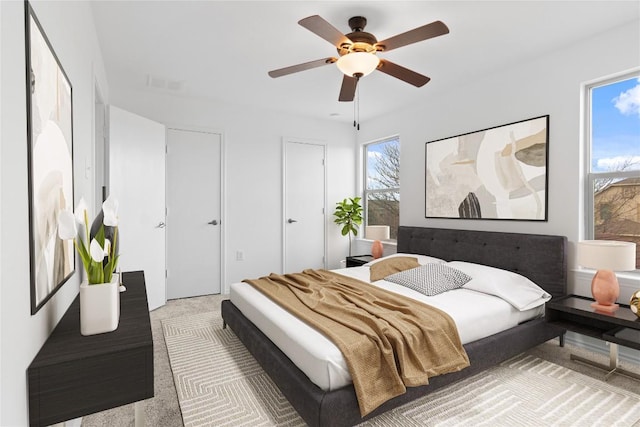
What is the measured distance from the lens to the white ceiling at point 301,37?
2316 millimetres

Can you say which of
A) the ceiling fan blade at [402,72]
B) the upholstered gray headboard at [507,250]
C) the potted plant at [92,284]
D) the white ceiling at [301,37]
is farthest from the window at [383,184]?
the potted plant at [92,284]

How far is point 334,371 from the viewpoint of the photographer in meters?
1.66

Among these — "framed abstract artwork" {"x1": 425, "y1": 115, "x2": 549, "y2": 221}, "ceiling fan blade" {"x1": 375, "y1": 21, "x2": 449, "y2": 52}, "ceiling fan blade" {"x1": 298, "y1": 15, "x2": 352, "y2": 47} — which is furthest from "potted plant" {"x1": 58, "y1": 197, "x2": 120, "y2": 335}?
"framed abstract artwork" {"x1": 425, "y1": 115, "x2": 549, "y2": 221}

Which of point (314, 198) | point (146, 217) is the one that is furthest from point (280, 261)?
point (146, 217)

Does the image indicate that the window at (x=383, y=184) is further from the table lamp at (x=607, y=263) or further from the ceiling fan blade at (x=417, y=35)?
the ceiling fan blade at (x=417, y=35)

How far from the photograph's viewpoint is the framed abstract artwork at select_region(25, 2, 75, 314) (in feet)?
3.56

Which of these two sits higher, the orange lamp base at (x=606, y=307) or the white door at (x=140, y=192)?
the white door at (x=140, y=192)

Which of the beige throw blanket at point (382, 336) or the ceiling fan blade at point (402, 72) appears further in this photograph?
Answer: the ceiling fan blade at point (402, 72)

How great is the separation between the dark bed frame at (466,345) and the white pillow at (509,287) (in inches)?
5.8

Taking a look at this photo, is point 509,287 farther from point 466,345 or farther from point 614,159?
point 614,159

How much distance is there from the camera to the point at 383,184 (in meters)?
5.15

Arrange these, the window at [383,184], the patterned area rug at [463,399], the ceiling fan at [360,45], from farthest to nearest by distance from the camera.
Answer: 1. the window at [383,184]
2. the ceiling fan at [360,45]
3. the patterned area rug at [463,399]

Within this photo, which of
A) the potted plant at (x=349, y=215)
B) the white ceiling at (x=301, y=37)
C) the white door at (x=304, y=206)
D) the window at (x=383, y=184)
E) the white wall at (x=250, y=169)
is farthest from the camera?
the potted plant at (x=349, y=215)

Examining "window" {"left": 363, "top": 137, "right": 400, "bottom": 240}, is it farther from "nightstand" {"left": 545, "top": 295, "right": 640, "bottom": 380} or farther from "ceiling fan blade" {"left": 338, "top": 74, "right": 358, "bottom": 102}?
"nightstand" {"left": 545, "top": 295, "right": 640, "bottom": 380}
